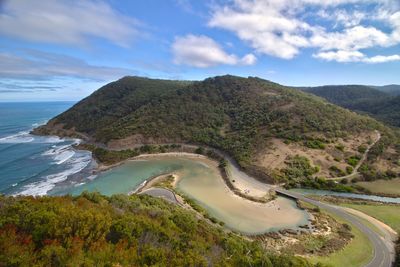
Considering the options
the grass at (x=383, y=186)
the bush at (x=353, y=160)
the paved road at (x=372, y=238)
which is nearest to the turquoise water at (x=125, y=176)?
the paved road at (x=372, y=238)

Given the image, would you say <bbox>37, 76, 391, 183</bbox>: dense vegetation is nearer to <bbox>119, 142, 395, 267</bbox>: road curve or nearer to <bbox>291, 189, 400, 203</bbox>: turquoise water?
<bbox>291, 189, 400, 203</bbox>: turquoise water

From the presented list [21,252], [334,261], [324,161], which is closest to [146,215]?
[21,252]

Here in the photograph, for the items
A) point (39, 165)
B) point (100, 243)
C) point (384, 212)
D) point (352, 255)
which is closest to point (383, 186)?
point (384, 212)

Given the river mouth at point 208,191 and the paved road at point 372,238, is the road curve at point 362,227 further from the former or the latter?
the river mouth at point 208,191

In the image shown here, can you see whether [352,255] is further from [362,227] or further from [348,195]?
[348,195]

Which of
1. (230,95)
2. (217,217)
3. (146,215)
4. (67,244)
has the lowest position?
(217,217)

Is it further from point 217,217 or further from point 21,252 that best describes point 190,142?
point 21,252
